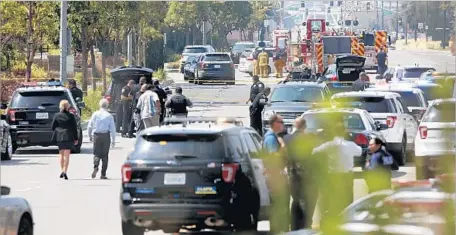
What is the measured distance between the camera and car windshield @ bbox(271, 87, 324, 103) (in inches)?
1244

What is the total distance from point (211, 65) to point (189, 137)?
46219mm

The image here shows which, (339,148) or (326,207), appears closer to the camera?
(326,207)

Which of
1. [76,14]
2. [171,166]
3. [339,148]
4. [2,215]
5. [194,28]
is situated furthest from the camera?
[194,28]

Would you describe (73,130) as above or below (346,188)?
below

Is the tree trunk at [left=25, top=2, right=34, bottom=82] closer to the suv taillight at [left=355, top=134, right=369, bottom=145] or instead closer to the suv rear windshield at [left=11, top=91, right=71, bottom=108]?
the suv rear windshield at [left=11, top=91, right=71, bottom=108]

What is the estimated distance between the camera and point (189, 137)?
1465 cm

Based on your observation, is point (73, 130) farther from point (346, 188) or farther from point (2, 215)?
point (346, 188)

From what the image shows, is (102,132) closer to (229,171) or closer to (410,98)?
(229,171)

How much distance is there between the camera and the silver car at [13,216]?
473 inches

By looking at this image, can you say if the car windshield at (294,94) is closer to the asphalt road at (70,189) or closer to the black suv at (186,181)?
the asphalt road at (70,189)

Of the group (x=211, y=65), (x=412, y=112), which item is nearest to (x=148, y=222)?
(x=412, y=112)

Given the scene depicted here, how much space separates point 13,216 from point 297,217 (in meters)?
3.49

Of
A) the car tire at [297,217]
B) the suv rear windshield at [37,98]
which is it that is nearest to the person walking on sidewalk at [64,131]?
the suv rear windshield at [37,98]

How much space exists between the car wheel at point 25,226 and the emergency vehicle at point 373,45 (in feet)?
172
